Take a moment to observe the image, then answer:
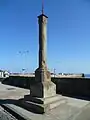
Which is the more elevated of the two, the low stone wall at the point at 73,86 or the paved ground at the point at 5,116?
the low stone wall at the point at 73,86

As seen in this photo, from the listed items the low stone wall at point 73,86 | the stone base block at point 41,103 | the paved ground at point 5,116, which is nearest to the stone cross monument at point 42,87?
the stone base block at point 41,103

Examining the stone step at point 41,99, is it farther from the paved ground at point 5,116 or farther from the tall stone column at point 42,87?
the paved ground at point 5,116

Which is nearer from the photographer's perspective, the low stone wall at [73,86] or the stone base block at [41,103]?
the stone base block at [41,103]

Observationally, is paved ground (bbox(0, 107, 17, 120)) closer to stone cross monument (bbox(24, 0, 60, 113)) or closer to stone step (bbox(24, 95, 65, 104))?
stone cross monument (bbox(24, 0, 60, 113))

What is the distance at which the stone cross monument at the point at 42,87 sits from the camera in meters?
8.19

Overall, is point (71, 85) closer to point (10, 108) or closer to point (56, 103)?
point (56, 103)

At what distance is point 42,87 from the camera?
858 cm

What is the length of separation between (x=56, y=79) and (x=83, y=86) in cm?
281

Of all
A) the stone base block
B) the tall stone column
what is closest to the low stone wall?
the tall stone column

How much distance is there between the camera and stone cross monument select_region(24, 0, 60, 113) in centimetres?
819


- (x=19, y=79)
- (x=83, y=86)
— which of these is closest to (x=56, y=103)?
(x=83, y=86)

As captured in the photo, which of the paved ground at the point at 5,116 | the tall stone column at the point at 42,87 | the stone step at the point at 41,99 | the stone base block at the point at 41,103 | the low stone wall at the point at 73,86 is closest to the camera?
the paved ground at the point at 5,116

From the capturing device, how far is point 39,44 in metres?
9.37

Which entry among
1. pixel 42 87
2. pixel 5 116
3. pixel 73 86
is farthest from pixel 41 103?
pixel 73 86
